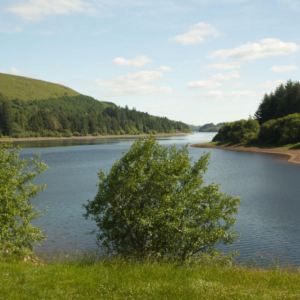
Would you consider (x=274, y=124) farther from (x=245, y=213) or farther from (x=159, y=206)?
(x=159, y=206)

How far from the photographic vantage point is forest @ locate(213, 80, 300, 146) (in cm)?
10069

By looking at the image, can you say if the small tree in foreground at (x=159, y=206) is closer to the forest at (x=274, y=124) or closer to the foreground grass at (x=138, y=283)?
the foreground grass at (x=138, y=283)

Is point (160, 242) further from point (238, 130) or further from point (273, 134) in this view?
point (238, 130)

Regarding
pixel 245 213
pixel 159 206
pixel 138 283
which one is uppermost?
pixel 159 206

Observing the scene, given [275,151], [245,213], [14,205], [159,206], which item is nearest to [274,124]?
[275,151]

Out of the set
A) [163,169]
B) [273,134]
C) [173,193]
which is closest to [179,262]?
[173,193]

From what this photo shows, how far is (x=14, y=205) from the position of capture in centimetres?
1420

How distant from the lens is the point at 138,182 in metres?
14.4

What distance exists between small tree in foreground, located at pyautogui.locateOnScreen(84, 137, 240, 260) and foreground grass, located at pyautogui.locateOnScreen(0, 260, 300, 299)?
197 centimetres

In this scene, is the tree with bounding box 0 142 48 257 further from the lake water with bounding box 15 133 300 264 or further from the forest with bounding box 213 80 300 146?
the forest with bounding box 213 80 300 146

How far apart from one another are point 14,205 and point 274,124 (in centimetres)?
10622

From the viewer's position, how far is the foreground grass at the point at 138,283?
9000 millimetres

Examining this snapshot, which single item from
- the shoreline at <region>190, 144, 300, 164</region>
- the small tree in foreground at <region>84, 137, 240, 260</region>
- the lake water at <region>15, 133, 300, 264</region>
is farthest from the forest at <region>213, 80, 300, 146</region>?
the small tree in foreground at <region>84, 137, 240, 260</region>

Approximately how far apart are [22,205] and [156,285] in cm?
851
